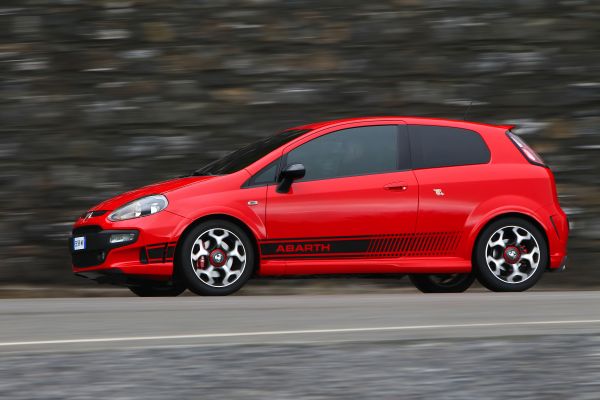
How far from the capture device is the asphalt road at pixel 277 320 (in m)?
6.25

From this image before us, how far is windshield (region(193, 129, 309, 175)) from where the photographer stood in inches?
394

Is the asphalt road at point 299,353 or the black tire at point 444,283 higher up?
the asphalt road at point 299,353

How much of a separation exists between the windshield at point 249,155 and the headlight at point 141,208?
2.25ft

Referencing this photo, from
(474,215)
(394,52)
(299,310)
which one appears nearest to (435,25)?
(394,52)

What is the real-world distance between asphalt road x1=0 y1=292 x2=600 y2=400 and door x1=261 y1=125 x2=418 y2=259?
1736 millimetres

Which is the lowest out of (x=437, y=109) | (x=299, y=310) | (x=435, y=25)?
(x=299, y=310)

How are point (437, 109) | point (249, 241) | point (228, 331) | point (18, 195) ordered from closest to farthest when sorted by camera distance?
point (228, 331) → point (249, 241) → point (18, 195) → point (437, 109)

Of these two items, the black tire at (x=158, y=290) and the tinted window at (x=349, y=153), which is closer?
the tinted window at (x=349, y=153)

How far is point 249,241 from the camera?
9.66m

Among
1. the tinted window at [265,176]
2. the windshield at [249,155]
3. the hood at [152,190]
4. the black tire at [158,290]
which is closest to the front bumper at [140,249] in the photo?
the hood at [152,190]

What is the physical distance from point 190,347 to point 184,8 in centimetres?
915

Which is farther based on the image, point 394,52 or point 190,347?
point 394,52

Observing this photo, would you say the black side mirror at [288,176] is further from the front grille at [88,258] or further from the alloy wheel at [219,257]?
the front grille at [88,258]

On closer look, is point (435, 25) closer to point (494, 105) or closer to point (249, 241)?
point (494, 105)
